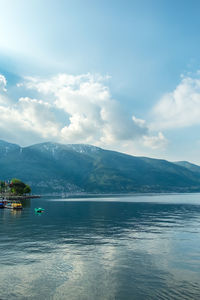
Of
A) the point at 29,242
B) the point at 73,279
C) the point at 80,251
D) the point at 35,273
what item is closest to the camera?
the point at 73,279

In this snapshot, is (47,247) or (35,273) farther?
(47,247)

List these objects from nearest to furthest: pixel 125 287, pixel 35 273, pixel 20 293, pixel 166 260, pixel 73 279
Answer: pixel 20 293 → pixel 125 287 → pixel 73 279 → pixel 35 273 → pixel 166 260

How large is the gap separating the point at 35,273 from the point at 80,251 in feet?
50.6

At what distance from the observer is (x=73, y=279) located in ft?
117

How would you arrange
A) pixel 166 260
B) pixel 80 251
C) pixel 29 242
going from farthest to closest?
pixel 29 242 → pixel 80 251 → pixel 166 260

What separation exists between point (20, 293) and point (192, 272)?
27190 mm

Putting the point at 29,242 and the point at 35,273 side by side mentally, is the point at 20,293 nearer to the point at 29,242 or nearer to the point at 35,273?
the point at 35,273

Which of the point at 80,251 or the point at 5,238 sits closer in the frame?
the point at 80,251

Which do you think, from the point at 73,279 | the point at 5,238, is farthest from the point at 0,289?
the point at 5,238

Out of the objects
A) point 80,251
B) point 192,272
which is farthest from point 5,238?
point 192,272

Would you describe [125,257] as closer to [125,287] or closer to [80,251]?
[80,251]

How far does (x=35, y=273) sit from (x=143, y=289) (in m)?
17.5

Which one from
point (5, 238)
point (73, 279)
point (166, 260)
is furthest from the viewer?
Answer: point (5, 238)

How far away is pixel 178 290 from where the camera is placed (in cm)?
3189
